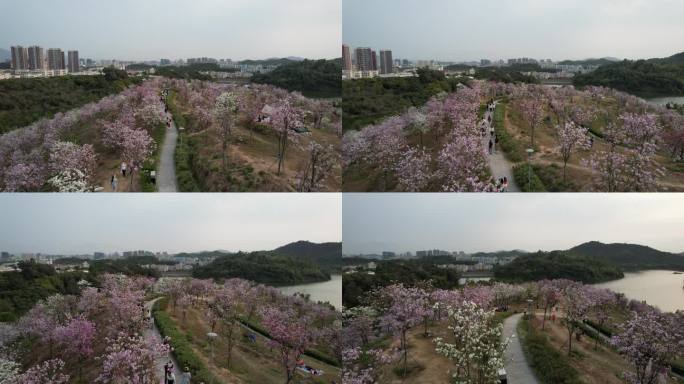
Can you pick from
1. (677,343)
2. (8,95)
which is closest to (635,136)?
(677,343)

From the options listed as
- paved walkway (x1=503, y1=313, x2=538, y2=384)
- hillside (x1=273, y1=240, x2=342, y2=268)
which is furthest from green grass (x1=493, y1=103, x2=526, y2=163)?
hillside (x1=273, y1=240, x2=342, y2=268)

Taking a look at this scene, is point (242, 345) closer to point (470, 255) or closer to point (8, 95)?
point (470, 255)

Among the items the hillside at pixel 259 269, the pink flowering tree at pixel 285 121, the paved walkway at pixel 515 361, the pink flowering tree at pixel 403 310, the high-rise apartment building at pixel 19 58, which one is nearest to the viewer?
the paved walkway at pixel 515 361

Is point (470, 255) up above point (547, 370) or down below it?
above

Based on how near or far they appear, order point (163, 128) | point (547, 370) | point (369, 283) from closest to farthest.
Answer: point (547, 370), point (369, 283), point (163, 128)

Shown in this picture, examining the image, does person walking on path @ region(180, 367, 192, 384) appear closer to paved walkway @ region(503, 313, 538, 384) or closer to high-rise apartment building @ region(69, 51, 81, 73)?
paved walkway @ region(503, 313, 538, 384)

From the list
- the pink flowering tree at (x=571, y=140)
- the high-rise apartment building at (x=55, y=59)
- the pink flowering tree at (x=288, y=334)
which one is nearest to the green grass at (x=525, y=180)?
the pink flowering tree at (x=571, y=140)

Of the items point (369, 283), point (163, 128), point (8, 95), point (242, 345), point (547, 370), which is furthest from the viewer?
point (8, 95)

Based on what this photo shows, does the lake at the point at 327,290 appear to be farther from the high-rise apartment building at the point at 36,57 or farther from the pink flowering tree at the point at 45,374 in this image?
the high-rise apartment building at the point at 36,57
